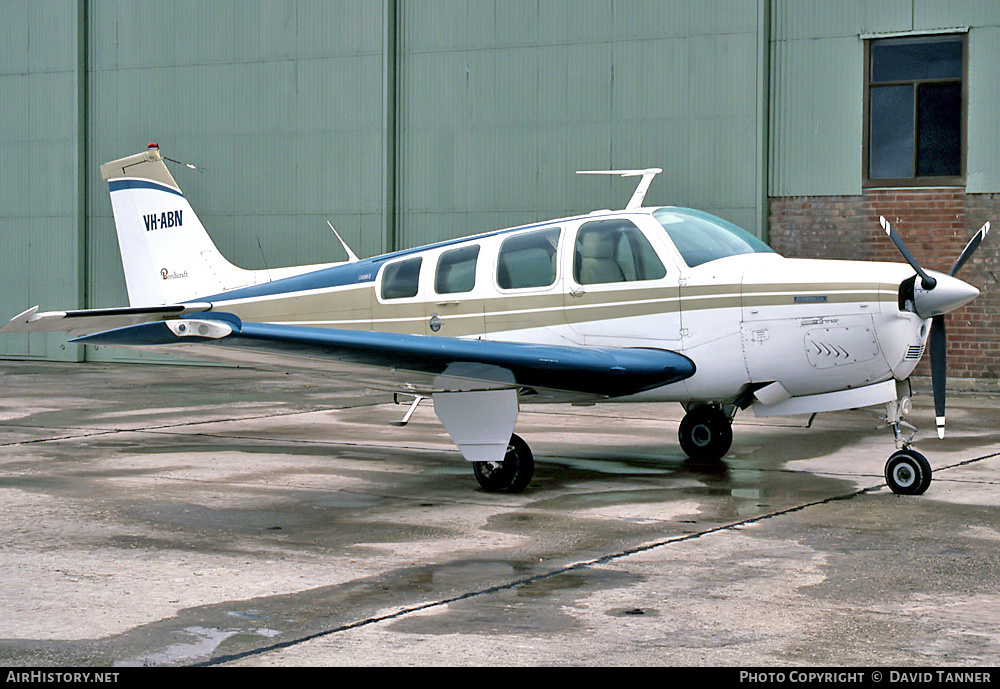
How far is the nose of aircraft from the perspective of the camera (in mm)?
7477

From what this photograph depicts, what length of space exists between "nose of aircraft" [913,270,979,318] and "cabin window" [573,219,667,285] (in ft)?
5.98

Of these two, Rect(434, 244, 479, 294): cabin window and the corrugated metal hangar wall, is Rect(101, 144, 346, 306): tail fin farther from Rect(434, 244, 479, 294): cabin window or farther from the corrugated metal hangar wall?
the corrugated metal hangar wall

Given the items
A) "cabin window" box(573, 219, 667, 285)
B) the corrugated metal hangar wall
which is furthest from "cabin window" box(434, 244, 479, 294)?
the corrugated metal hangar wall

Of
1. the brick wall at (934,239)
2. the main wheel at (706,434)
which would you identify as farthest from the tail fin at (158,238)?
the brick wall at (934,239)

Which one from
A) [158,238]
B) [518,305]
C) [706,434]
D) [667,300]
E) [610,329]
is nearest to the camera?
[667,300]

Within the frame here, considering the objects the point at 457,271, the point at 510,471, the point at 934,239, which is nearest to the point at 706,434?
the point at 510,471

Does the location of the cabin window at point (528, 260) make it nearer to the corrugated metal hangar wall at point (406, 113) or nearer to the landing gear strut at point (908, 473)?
the landing gear strut at point (908, 473)

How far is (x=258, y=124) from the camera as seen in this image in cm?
2095

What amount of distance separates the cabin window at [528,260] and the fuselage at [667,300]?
0.01 meters

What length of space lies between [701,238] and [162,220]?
630cm

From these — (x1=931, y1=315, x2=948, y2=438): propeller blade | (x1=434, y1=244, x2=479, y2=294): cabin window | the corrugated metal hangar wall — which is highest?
the corrugated metal hangar wall

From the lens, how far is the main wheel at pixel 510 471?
802 cm

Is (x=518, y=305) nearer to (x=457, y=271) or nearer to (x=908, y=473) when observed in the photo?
(x=457, y=271)

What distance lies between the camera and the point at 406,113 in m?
19.9
